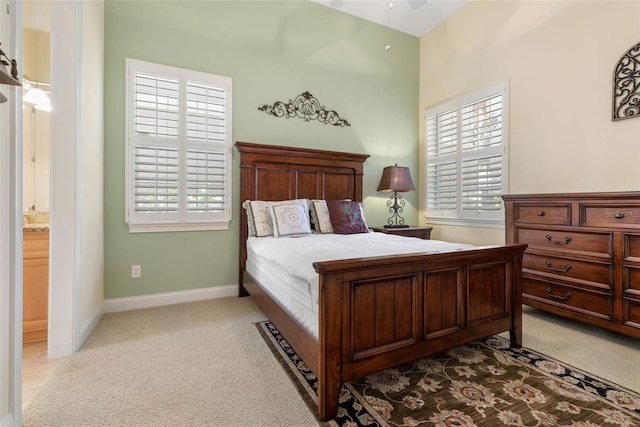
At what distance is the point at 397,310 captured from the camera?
63.5 inches

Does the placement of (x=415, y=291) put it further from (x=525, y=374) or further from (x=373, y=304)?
(x=525, y=374)

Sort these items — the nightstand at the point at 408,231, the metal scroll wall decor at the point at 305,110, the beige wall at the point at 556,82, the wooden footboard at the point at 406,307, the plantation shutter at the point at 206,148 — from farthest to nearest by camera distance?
the nightstand at the point at 408,231 → the metal scroll wall decor at the point at 305,110 → the plantation shutter at the point at 206,148 → the beige wall at the point at 556,82 → the wooden footboard at the point at 406,307

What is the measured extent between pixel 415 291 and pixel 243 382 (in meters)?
1.14

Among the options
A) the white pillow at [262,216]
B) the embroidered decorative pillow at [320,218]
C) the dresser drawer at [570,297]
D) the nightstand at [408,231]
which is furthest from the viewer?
the nightstand at [408,231]

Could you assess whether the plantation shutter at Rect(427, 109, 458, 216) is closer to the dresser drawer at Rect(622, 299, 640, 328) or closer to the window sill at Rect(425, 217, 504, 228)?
the window sill at Rect(425, 217, 504, 228)

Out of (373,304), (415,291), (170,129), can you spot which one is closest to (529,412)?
(415,291)

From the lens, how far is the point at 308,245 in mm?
2275

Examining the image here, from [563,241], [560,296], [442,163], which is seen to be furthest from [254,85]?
[560,296]

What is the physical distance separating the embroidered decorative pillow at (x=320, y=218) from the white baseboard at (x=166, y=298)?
3.85 ft

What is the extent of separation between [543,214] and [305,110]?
279 cm

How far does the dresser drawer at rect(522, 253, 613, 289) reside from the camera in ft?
7.31

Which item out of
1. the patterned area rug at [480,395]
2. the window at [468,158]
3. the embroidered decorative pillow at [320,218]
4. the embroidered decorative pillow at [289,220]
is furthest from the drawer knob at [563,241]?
the embroidered decorative pillow at [289,220]

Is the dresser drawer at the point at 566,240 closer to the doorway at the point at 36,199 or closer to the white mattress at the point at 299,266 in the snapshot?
the white mattress at the point at 299,266

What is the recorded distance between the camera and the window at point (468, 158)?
3.46m
